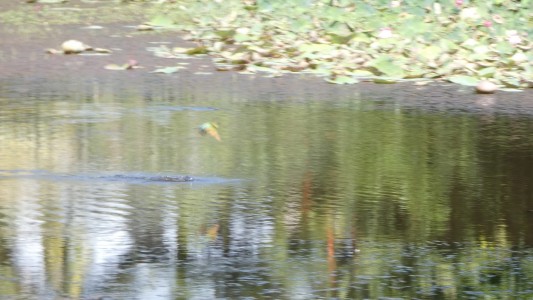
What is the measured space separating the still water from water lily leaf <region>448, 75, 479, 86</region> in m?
1.05

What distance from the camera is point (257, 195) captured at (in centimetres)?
642

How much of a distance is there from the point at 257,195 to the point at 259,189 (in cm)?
15

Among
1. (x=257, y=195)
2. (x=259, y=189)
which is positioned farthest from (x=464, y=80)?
(x=257, y=195)

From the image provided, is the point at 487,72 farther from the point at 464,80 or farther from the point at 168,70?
the point at 168,70

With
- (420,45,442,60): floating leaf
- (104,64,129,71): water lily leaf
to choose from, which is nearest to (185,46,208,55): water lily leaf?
(104,64,129,71): water lily leaf

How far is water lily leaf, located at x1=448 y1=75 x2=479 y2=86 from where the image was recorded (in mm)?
10562

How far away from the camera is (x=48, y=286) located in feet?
15.4

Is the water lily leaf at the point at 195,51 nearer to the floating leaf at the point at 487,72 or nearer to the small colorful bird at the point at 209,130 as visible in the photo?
the floating leaf at the point at 487,72

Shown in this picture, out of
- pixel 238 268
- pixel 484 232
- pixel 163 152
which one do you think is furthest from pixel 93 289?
pixel 163 152

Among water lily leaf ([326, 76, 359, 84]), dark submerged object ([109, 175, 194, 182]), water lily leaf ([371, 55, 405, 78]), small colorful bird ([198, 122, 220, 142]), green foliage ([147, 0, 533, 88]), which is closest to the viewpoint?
dark submerged object ([109, 175, 194, 182])

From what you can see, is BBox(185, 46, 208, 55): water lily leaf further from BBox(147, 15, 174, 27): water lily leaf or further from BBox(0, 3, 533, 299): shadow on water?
BBox(147, 15, 174, 27): water lily leaf

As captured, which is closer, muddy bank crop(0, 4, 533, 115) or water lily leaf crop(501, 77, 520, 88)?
muddy bank crop(0, 4, 533, 115)

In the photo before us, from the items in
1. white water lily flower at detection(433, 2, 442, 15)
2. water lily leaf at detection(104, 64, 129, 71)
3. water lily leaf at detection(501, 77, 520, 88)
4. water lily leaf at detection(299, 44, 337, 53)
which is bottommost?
water lily leaf at detection(501, 77, 520, 88)

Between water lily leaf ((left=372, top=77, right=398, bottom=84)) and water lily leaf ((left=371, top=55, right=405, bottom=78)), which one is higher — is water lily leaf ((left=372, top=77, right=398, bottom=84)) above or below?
below
